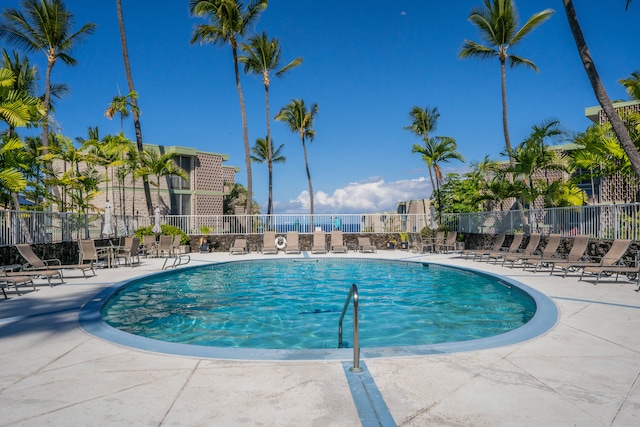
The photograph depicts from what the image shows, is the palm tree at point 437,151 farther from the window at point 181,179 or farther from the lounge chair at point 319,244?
the window at point 181,179

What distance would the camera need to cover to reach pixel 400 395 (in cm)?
323

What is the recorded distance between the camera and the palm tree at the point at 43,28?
64.2ft

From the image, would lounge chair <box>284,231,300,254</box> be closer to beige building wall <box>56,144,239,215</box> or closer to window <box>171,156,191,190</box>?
beige building wall <box>56,144,239,215</box>

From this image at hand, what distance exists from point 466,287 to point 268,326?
5376 mm

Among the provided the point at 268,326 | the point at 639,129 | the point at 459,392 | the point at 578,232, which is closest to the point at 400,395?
the point at 459,392

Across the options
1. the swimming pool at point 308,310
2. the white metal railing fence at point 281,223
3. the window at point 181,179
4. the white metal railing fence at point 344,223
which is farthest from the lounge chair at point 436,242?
the window at point 181,179

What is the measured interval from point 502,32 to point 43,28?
21124 mm

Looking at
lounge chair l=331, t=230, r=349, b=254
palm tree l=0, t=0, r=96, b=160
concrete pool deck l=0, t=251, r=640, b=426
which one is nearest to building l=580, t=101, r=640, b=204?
lounge chair l=331, t=230, r=349, b=254

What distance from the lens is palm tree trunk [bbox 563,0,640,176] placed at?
9.82 m

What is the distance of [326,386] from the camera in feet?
11.2

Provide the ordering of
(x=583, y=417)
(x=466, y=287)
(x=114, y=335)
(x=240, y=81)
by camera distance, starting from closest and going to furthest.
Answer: (x=583, y=417) → (x=114, y=335) → (x=466, y=287) → (x=240, y=81)

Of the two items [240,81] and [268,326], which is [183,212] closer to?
[240,81]

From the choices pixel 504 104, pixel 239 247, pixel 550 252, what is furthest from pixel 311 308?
pixel 504 104

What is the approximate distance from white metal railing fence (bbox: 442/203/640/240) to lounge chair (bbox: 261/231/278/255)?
356 inches
